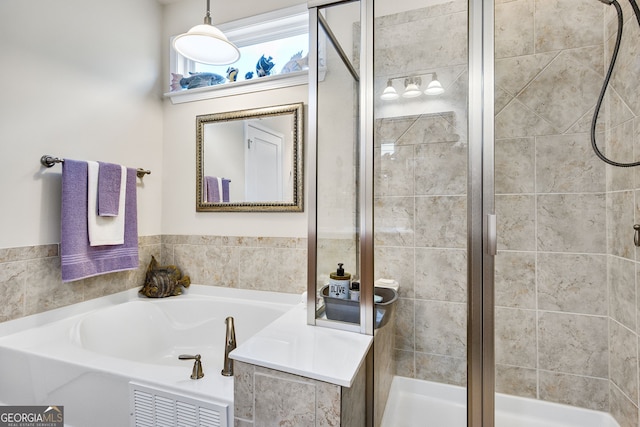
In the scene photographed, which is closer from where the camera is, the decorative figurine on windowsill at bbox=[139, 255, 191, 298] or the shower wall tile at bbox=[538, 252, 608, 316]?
the shower wall tile at bbox=[538, 252, 608, 316]

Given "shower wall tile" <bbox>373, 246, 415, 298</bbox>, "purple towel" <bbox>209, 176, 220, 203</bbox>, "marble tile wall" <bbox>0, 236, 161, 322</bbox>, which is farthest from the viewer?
"purple towel" <bbox>209, 176, 220, 203</bbox>

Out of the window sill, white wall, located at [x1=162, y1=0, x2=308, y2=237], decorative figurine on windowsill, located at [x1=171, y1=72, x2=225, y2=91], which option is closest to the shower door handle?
white wall, located at [x1=162, y1=0, x2=308, y2=237]

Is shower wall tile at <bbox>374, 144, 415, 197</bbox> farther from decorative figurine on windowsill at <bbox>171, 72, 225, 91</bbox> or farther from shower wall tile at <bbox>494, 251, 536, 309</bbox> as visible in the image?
decorative figurine on windowsill at <bbox>171, 72, 225, 91</bbox>

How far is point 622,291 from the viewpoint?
1.26 m

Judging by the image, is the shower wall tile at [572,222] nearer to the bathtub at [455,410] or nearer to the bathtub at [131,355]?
the bathtub at [455,410]

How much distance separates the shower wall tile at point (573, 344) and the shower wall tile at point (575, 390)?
0.09 feet

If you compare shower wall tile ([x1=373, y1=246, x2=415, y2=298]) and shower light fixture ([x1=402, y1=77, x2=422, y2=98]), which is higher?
shower light fixture ([x1=402, y1=77, x2=422, y2=98])

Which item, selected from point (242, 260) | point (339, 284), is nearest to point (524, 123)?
point (339, 284)

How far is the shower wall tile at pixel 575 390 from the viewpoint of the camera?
134 centimetres

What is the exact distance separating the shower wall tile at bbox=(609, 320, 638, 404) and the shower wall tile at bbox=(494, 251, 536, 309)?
31cm

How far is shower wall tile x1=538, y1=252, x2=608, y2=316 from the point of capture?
4.38 ft

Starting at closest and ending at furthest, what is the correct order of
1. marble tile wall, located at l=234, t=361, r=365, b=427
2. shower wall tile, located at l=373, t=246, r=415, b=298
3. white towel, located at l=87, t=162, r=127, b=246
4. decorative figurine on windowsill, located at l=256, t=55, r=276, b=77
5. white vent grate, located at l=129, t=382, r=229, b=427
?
marble tile wall, located at l=234, t=361, r=365, b=427 → white vent grate, located at l=129, t=382, r=229, b=427 → shower wall tile, located at l=373, t=246, r=415, b=298 → white towel, located at l=87, t=162, r=127, b=246 → decorative figurine on windowsill, located at l=256, t=55, r=276, b=77

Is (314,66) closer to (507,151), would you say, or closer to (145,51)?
(507,151)

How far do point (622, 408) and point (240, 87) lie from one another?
2670 mm
